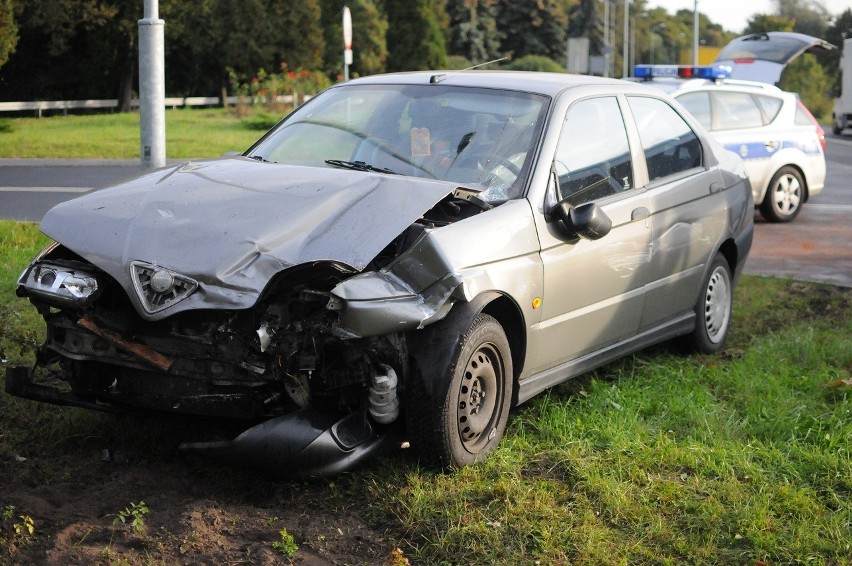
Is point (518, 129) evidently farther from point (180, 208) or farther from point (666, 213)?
point (180, 208)

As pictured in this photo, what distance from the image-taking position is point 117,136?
76.4ft

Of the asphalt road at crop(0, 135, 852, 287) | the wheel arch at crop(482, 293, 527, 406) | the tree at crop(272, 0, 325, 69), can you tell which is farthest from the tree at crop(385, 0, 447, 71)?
the wheel arch at crop(482, 293, 527, 406)

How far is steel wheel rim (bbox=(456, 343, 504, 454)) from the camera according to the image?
4746 mm

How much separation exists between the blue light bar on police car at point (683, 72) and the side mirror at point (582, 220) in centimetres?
803

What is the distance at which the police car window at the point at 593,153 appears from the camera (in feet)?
18.2

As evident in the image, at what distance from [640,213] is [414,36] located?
4324 centimetres

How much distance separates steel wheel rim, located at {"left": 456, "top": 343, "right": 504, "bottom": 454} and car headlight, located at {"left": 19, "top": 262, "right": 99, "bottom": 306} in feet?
5.07

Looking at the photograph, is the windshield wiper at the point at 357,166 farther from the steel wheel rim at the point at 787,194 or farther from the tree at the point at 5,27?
the tree at the point at 5,27

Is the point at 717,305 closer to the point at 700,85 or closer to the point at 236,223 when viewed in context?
the point at 236,223

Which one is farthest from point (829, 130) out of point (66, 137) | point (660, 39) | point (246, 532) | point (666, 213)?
point (660, 39)

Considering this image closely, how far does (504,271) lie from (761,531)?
1486 millimetres

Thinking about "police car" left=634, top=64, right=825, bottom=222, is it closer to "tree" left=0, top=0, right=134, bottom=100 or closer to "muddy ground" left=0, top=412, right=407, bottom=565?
"muddy ground" left=0, top=412, right=407, bottom=565

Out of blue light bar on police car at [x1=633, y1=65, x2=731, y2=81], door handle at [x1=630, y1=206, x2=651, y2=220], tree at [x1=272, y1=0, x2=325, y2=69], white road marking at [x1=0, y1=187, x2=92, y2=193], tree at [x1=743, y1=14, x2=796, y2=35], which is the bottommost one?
white road marking at [x1=0, y1=187, x2=92, y2=193]

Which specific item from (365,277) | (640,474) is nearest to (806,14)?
(640,474)
